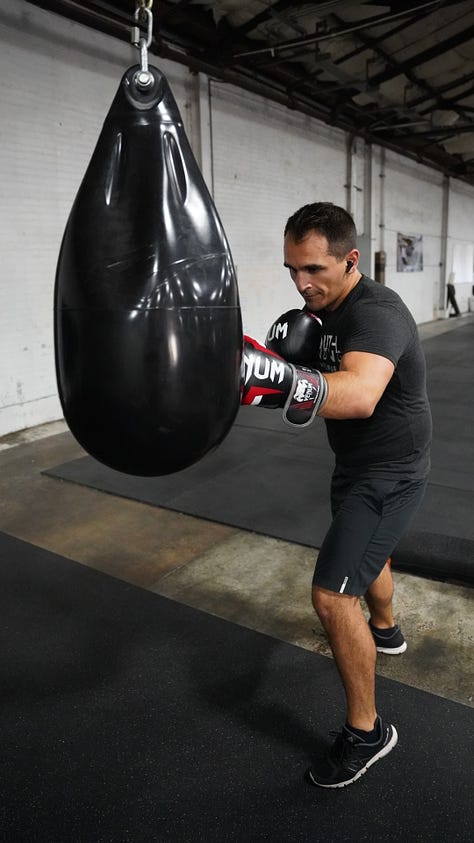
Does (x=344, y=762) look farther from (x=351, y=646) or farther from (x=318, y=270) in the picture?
(x=318, y=270)

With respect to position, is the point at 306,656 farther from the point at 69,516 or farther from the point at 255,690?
the point at 69,516

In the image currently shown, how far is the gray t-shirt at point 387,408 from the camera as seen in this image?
1559 mm

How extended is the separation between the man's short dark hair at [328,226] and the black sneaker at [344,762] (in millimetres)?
1242

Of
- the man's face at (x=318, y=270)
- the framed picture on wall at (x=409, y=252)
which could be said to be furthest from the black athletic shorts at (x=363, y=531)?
the framed picture on wall at (x=409, y=252)

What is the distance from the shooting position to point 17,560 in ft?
9.20

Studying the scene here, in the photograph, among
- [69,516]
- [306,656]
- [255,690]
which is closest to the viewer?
[255,690]

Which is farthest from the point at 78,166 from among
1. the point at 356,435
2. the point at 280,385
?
the point at 280,385

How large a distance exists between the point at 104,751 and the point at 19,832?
29 cm

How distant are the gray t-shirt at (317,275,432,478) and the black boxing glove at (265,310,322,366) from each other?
4 centimetres

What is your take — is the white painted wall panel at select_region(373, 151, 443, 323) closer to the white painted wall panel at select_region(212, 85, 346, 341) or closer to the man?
the white painted wall panel at select_region(212, 85, 346, 341)

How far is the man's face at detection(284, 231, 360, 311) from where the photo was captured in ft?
4.97

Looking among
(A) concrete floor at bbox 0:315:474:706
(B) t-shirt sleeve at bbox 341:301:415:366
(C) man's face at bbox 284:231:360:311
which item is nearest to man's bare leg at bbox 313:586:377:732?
(A) concrete floor at bbox 0:315:474:706

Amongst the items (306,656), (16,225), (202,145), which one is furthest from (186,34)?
(306,656)

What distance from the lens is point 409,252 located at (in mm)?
11617
